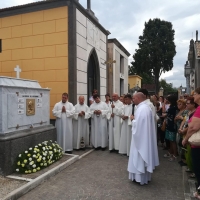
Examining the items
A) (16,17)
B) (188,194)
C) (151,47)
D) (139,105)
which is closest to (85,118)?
(139,105)

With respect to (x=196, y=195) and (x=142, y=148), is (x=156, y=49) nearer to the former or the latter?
(x=142, y=148)

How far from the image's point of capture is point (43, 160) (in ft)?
15.8

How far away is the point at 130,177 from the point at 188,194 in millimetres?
1072

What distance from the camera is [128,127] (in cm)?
651

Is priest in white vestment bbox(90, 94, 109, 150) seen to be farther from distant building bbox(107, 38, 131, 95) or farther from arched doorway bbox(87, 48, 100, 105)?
distant building bbox(107, 38, 131, 95)

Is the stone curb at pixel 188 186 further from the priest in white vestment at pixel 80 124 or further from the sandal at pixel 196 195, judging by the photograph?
the priest in white vestment at pixel 80 124

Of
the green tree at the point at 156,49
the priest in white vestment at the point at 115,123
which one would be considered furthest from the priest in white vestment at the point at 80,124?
the green tree at the point at 156,49

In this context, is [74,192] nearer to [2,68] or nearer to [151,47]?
[2,68]

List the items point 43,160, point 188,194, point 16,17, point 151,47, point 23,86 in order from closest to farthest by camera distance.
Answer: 1. point 188,194
2. point 43,160
3. point 23,86
4. point 16,17
5. point 151,47

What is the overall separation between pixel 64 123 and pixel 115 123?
1.58m

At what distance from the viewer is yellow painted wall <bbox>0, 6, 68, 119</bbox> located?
7832 mm

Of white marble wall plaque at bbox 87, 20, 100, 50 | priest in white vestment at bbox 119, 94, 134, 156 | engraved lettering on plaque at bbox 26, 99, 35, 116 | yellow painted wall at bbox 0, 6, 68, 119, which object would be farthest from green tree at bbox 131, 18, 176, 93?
A: engraved lettering on plaque at bbox 26, 99, 35, 116

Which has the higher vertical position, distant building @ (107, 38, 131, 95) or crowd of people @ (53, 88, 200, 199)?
distant building @ (107, 38, 131, 95)

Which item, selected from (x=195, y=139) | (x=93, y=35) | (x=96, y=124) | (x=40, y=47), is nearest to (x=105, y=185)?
(x=195, y=139)
